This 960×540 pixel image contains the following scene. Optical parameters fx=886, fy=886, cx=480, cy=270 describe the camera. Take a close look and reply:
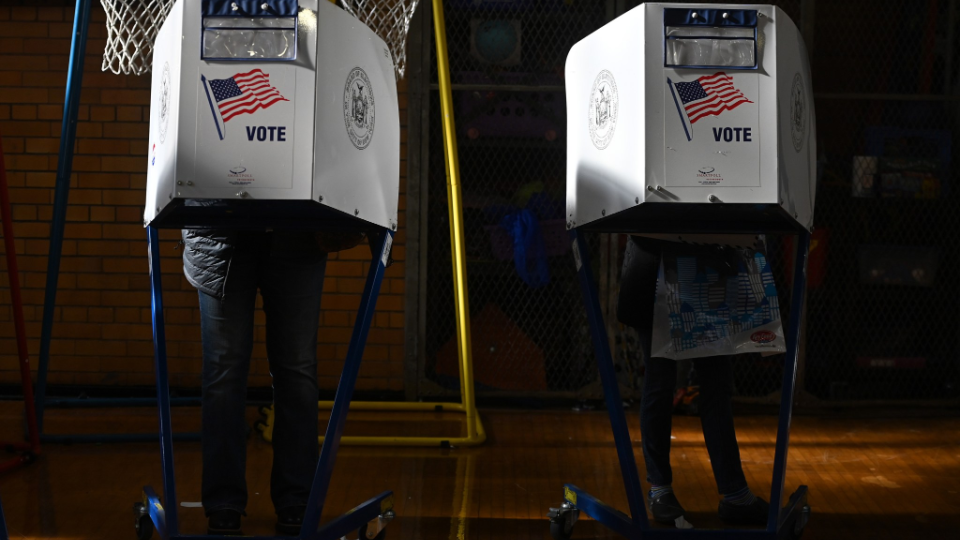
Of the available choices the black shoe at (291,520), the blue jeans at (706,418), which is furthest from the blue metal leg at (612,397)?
the black shoe at (291,520)

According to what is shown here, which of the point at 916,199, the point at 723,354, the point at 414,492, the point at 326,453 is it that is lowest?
the point at 414,492

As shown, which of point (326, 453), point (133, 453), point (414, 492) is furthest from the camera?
point (133, 453)

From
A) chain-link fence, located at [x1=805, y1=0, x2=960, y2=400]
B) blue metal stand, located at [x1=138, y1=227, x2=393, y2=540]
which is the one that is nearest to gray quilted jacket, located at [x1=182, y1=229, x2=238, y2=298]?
blue metal stand, located at [x1=138, y1=227, x2=393, y2=540]

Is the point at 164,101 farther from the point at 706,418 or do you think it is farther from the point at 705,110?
the point at 706,418

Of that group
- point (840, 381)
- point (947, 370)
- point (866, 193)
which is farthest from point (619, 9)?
point (947, 370)

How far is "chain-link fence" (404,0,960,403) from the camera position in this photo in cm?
449

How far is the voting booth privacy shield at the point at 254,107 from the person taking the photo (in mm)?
1912

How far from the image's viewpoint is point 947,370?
461cm

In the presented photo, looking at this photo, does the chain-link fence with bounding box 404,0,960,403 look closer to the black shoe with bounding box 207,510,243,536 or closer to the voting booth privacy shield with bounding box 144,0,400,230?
the black shoe with bounding box 207,510,243,536

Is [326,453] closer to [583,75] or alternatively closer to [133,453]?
[583,75]

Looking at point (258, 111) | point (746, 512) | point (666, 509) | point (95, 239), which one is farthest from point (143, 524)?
point (95, 239)

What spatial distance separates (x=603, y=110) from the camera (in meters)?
2.22

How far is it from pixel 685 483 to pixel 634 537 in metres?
0.98

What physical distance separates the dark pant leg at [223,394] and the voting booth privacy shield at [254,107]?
355mm
